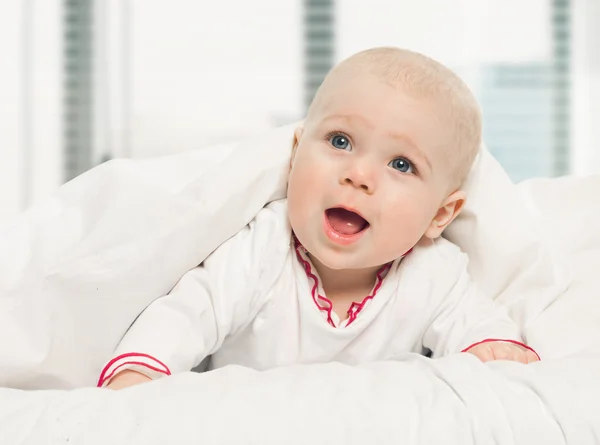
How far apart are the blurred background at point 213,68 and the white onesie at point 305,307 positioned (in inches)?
82.3

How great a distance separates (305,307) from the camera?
101cm

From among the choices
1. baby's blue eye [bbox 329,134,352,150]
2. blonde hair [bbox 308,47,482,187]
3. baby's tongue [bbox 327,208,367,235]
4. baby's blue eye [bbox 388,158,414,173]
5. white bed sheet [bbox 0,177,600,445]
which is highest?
blonde hair [bbox 308,47,482,187]

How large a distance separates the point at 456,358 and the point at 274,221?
0.37 metres

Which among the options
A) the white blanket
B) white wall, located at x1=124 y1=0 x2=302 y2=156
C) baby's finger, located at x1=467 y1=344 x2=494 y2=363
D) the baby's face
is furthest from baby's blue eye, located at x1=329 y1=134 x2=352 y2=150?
white wall, located at x1=124 y1=0 x2=302 y2=156

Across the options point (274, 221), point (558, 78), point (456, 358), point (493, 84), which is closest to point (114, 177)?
point (274, 221)

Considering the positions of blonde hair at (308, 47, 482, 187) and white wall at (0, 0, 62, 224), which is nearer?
blonde hair at (308, 47, 482, 187)

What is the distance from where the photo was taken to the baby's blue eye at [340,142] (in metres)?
0.95

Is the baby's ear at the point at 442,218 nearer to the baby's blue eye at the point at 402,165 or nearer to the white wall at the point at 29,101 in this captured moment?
the baby's blue eye at the point at 402,165

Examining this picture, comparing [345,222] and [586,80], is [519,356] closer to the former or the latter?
[345,222]

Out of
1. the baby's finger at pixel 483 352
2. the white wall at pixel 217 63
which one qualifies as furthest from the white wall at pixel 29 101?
the baby's finger at pixel 483 352

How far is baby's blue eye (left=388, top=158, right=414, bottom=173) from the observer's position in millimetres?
952

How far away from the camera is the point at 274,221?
103 centimetres

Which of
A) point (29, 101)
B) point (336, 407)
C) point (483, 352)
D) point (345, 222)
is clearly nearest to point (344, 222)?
point (345, 222)

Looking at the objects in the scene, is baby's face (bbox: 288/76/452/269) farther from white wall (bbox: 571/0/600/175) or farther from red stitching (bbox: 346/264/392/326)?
white wall (bbox: 571/0/600/175)
